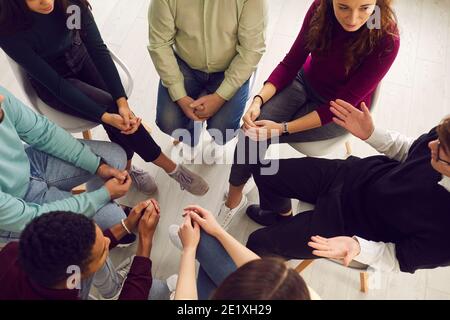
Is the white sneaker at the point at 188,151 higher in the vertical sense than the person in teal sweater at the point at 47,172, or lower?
lower

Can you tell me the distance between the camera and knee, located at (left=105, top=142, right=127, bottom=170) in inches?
68.0

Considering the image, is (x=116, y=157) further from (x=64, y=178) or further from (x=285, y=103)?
(x=285, y=103)

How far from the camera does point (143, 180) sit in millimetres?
2092

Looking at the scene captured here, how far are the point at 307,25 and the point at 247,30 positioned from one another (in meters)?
0.25

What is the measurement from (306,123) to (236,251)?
63 cm

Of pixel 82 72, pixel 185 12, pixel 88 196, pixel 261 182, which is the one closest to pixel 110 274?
pixel 88 196

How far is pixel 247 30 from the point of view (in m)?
1.67

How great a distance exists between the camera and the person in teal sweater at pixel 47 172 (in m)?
1.40

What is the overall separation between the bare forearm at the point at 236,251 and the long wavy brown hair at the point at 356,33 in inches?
32.3

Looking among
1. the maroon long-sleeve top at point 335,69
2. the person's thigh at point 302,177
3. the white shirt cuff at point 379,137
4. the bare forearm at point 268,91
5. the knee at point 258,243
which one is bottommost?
the knee at point 258,243

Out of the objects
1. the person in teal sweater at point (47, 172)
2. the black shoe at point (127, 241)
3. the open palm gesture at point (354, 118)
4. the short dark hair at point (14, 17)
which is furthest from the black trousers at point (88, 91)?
the open palm gesture at point (354, 118)

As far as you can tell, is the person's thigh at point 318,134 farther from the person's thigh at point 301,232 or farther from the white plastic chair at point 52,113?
the white plastic chair at point 52,113

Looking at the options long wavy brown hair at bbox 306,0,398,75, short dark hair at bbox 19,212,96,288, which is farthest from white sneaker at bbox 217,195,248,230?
short dark hair at bbox 19,212,96,288

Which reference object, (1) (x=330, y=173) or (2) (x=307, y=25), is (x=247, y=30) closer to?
(2) (x=307, y=25)
